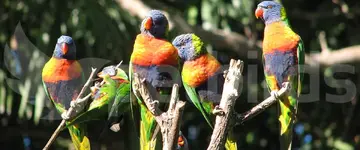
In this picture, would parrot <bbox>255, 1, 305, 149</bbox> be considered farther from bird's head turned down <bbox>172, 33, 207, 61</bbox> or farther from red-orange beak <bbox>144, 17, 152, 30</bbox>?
red-orange beak <bbox>144, 17, 152, 30</bbox>

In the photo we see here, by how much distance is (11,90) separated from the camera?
5699 mm

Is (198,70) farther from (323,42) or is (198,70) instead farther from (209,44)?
(323,42)

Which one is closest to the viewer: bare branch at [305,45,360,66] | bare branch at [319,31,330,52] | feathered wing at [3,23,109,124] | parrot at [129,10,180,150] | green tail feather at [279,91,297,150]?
green tail feather at [279,91,297,150]

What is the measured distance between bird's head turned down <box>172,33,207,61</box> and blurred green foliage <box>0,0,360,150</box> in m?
2.67

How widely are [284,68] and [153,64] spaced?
456 millimetres

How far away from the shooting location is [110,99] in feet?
7.16

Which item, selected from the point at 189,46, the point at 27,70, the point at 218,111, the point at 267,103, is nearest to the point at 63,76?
the point at 189,46

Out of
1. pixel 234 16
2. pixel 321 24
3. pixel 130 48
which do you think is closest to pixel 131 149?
pixel 130 48

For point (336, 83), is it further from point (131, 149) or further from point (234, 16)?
point (131, 149)

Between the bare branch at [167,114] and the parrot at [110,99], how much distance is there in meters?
0.10

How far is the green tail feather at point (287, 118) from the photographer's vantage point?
2104mm

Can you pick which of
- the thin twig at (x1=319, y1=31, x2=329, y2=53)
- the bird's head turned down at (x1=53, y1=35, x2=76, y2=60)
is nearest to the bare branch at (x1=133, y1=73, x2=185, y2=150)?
the bird's head turned down at (x1=53, y1=35, x2=76, y2=60)

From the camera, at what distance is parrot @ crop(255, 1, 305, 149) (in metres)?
2.12

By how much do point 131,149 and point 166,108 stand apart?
0.63ft
